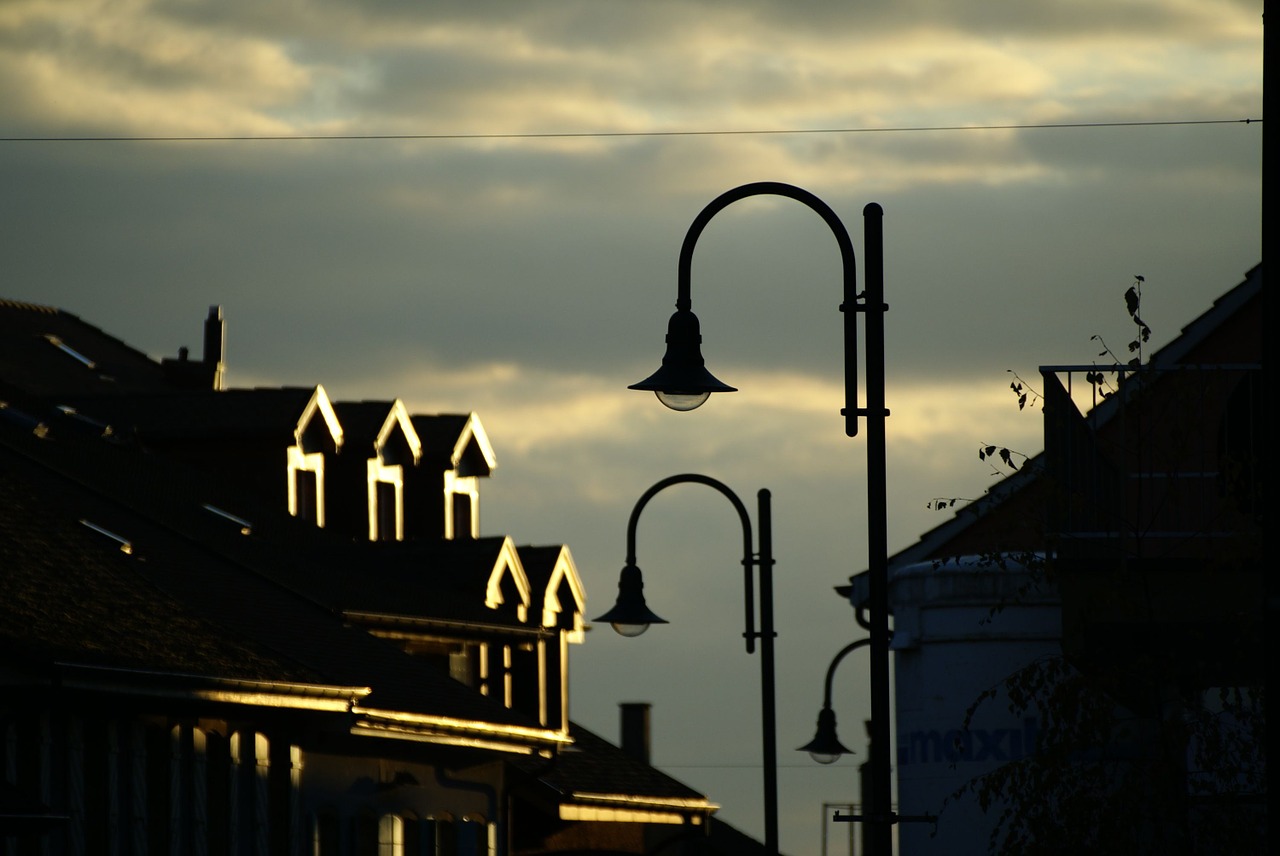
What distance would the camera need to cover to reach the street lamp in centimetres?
3712

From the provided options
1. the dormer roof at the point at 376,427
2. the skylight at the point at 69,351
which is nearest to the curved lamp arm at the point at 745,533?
the dormer roof at the point at 376,427

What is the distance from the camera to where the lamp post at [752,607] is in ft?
83.3

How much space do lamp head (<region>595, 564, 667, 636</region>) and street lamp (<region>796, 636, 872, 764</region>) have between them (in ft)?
32.8

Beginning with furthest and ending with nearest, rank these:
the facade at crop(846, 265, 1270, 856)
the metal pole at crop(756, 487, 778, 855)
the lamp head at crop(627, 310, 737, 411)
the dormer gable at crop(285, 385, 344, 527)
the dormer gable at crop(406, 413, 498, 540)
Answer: the dormer gable at crop(406, 413, 498, 540) → the dormer gable at crop(285, 385, 344, 527) → the metal pole at crop(756, 487, 778, 855) → the facade at crop(846, 265, 1270, 856) → the lamp head at crop(627, 310, 737, 411)

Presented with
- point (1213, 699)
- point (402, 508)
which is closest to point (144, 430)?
point (402, 508)

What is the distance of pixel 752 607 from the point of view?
85.4ft

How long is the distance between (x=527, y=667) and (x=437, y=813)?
5789mm

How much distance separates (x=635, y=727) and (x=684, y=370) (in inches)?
2438

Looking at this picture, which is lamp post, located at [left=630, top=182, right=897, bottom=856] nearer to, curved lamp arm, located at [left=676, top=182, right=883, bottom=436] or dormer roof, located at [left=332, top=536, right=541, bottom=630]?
curved lamp arm, located at [left=676, top=182, right=883, bottom=436]

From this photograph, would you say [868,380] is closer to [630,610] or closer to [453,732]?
[630,610]

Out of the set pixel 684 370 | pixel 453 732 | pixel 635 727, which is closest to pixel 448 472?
pixel 453 732

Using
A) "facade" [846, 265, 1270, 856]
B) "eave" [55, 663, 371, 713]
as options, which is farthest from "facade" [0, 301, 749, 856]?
"facade" [846, 265, 1270, 856]

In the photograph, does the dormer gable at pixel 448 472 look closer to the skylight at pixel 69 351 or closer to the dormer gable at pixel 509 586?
the dormer gable at pixel 509 586

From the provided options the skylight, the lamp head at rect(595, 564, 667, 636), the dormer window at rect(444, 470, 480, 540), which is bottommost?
the lamp head at rect(595, 564, 667, 636)
